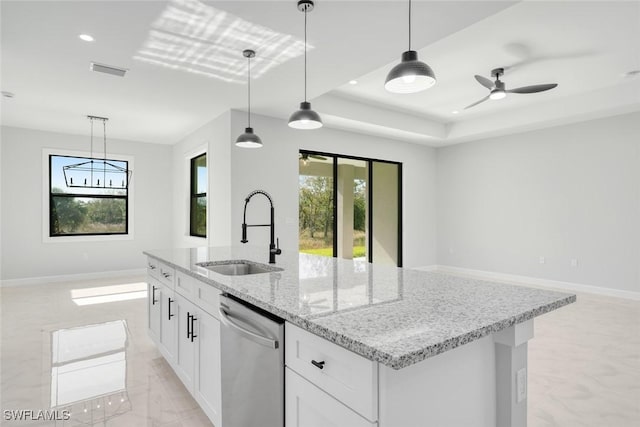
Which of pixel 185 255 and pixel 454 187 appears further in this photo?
pixel 454 187

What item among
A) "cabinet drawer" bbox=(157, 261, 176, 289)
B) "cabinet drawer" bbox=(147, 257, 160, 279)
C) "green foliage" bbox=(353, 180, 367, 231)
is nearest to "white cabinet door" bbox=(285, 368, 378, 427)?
"cabinet drawer" bbox=(157, 261, 176, 289)

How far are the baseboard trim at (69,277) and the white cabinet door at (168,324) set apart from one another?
4.82 metres

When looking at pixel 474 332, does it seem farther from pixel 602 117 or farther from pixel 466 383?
pixel 602 117

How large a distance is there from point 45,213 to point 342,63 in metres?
5.87

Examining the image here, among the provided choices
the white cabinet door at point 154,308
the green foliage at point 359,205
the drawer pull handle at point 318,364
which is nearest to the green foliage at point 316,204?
the green foliage at point 359,205

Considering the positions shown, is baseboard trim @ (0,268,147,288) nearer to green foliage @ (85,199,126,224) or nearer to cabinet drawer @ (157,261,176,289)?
green foliage @ (85,199,126,224)

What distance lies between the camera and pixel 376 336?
3.17 feet

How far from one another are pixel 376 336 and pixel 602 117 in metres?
6.09

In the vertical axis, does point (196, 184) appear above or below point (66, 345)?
above

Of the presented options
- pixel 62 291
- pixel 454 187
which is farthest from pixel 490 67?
pixel 62 291

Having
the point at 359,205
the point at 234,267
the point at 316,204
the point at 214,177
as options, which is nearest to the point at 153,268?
the point at 234,267

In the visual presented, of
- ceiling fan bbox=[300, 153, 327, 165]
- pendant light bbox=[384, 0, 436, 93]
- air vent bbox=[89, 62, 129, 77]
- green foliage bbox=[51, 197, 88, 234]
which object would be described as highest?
air vent bbox=[89, 62, 129, 77]

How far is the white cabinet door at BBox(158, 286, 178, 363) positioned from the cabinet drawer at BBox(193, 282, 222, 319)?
496mm

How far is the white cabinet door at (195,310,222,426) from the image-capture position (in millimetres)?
1768
